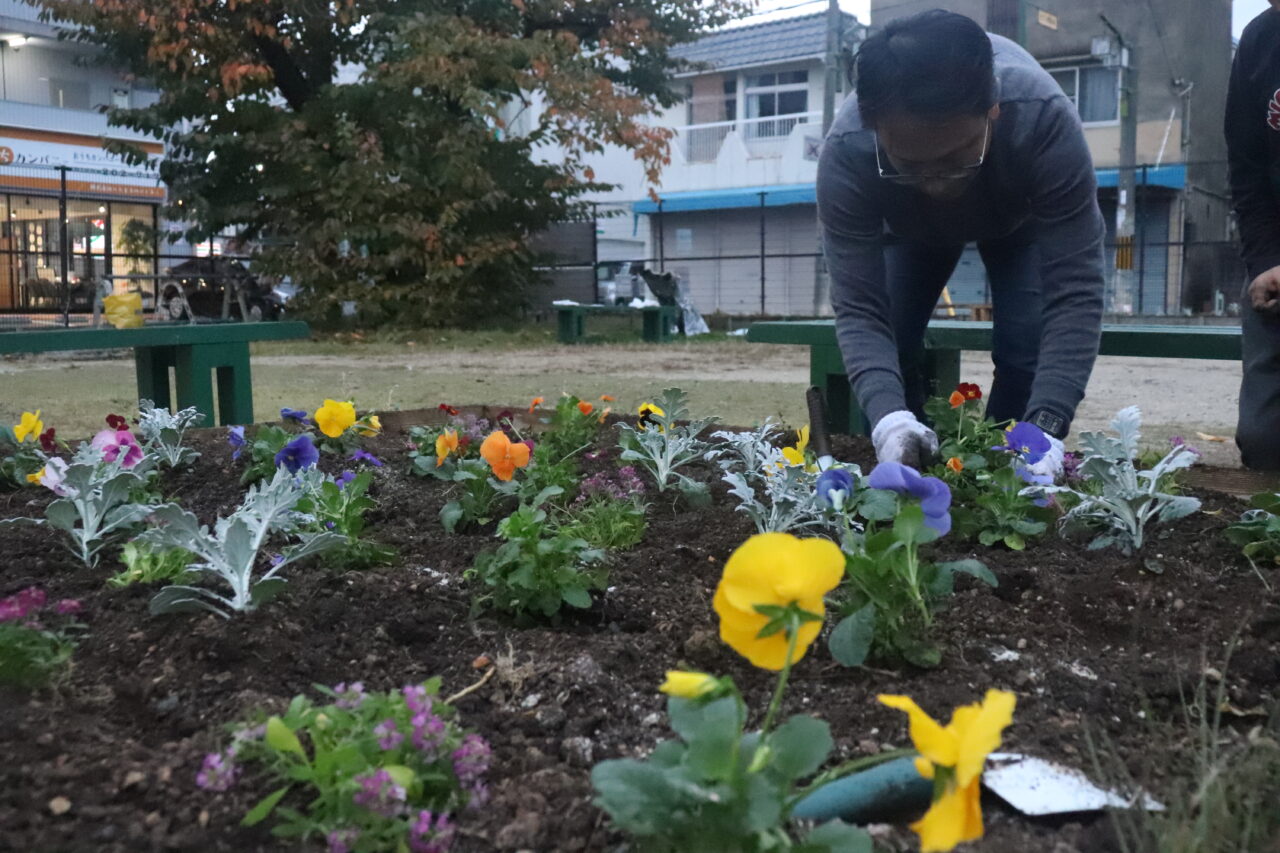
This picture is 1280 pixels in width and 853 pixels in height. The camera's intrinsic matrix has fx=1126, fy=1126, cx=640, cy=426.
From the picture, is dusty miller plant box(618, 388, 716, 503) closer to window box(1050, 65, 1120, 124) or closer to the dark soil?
the dark soil

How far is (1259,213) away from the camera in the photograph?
3309mm

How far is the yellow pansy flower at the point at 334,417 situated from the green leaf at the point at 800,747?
2.04 metres

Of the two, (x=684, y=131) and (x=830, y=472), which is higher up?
(x=684, y=131)

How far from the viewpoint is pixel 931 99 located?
2.17 metres

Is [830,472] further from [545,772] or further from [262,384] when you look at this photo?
[262,384]

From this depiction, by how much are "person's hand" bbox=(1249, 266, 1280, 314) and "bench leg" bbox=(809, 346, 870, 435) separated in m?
1.24

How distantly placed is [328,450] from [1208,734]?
249cm

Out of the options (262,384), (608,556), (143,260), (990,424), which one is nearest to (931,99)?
(990,424)

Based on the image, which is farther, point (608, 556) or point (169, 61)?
point (169, 61)

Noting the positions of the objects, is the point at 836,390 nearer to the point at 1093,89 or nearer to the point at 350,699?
the point at 350,699

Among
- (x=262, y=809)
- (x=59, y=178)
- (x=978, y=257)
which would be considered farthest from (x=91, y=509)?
(x=59, y=178)

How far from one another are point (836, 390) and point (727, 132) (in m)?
25.3

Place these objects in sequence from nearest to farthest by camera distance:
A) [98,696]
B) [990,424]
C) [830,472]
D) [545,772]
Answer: [545,772]
[98,696]
[830,472]
[990,424]

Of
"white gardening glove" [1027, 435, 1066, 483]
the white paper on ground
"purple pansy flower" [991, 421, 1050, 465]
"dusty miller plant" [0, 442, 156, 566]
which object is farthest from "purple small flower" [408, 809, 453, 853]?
"white gardening glove" [1027, 435, 1066, 483]
